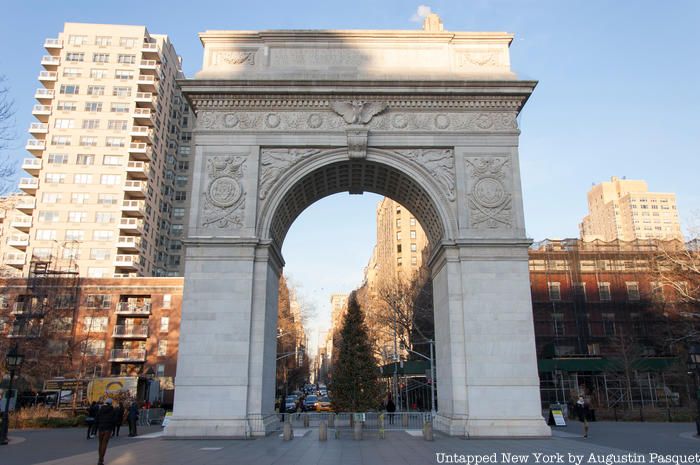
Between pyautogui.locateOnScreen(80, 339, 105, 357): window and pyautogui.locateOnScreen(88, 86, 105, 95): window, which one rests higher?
pyautogui.locateOnScreen(88, 86, 105, 95): window

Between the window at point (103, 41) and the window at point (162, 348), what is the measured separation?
126 feet

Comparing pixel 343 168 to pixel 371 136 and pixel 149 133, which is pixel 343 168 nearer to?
pixel 371 136

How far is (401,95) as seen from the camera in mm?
24250

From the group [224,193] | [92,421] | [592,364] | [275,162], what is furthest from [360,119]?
[592,364]

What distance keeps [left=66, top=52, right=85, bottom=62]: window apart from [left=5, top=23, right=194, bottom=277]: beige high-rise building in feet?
0.37

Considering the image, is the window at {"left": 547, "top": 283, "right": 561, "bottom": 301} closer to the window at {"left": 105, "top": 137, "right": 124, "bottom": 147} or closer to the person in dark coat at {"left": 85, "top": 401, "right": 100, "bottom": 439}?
the person in dark coat at {"left": 85, "top": 401, "right": 100, "bottom": 439}

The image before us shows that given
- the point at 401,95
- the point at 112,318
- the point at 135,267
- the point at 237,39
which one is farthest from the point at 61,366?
the point at 401,95

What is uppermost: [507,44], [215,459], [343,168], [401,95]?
[507,44]

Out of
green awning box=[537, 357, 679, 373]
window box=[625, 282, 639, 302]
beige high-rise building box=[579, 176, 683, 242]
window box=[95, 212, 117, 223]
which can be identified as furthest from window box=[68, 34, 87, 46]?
beige high-rise building box=[579, 176, 683, 242]

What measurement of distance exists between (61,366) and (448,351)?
38385 mm

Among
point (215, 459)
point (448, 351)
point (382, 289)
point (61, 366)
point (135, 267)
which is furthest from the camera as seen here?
point (135, 267)

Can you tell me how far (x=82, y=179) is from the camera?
61625 millimetres

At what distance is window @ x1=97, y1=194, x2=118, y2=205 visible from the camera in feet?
201

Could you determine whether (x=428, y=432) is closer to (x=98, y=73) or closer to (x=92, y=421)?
(x=92, y=421)
